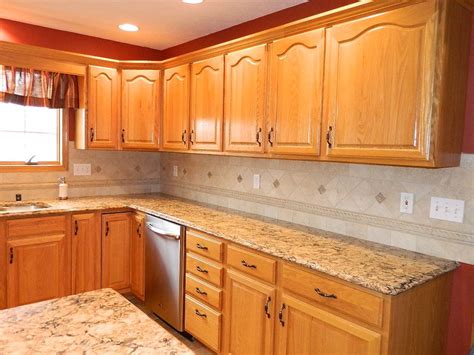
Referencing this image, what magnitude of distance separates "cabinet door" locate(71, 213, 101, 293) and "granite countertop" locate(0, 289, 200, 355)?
2.12 meters

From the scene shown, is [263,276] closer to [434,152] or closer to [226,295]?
[226,295]

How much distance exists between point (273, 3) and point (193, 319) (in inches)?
92.9

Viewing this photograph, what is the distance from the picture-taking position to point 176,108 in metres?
3.46

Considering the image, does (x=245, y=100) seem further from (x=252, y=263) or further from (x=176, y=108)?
(x=252, y=263)

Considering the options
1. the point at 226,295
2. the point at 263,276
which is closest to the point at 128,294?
the point at 226,295

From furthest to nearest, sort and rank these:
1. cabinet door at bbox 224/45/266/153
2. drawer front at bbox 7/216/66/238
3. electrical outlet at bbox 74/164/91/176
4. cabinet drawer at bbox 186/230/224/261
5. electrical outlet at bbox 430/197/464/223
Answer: electrical outlet at bbox 74/164/91/176
drawer front at bbox 7/216/66/238
cabinet door at bbox 224/45/266/153
cabinet drawer at bbox 186/230/224/261
electrical outlet at bbox 430/197/464/223

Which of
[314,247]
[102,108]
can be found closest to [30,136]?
[102,108]

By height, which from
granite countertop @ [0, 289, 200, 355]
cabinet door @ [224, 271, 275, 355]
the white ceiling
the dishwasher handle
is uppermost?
the white ceiling

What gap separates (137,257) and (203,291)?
1.05 m

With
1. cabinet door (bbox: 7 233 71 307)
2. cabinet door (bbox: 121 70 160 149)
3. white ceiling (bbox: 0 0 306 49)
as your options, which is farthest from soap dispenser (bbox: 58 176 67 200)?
white ceiling (bbox: 0 0 306 49)

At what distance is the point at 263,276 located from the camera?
2191 mm

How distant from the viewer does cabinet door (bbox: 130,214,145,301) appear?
3.35 m

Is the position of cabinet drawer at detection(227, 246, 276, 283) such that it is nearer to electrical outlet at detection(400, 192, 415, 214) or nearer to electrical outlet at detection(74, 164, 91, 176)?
electrical outlet at detection(400, 192, 415, 214)

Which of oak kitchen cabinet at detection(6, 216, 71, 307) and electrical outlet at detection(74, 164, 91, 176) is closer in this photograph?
oak kitchen cabinet at detection(6, 216, 71, 307)
